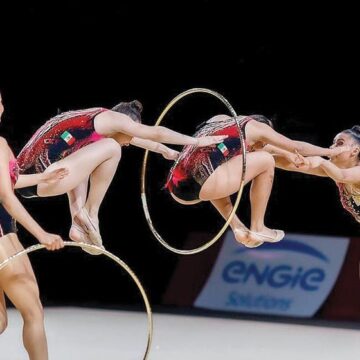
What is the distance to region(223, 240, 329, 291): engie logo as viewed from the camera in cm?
873

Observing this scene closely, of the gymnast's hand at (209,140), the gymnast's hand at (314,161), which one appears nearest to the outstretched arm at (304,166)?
the gymnast's hand at (314,161)

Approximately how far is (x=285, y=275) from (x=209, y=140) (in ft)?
11.5

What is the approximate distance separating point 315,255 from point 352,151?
286cm

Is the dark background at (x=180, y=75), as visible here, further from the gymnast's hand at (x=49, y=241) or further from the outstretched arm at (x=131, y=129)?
the gymnast's hand at (x=49, y=241)

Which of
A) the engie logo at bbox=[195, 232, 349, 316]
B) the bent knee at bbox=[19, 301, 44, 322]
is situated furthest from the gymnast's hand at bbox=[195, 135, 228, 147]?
the engie logo at bbox=[195, 232, 349, 316]

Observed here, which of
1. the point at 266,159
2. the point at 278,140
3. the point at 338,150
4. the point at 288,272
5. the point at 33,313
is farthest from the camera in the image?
the point at 288,272

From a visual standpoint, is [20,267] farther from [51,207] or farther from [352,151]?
[51,207]

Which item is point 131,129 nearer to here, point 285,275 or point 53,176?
point 53,176

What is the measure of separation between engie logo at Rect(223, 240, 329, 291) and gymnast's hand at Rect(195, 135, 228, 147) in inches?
130

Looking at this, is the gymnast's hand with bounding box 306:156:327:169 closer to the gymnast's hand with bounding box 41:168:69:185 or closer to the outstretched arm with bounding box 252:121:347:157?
the outstretched arm with bounding box 252:121:347:157

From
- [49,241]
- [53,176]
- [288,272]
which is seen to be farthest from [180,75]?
[49,241]

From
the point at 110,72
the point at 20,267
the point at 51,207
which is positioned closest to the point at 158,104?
the point at 110,72

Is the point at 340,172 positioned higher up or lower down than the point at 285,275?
higher up

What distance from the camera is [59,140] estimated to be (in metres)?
5.37
